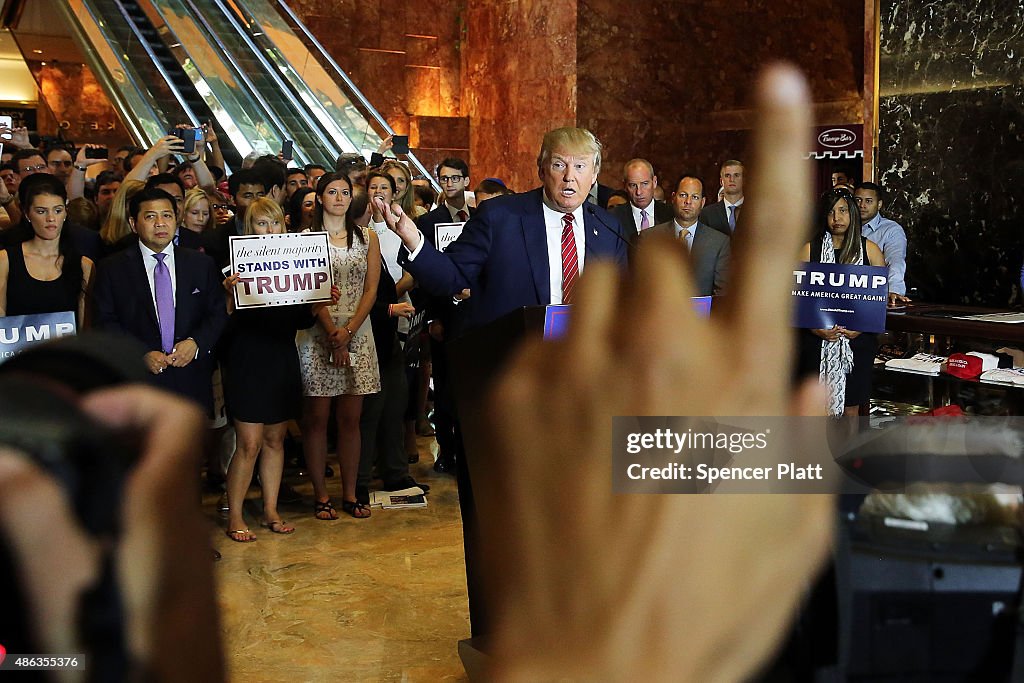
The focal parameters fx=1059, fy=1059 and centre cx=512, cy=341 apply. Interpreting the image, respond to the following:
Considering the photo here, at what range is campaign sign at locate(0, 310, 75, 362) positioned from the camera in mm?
3588

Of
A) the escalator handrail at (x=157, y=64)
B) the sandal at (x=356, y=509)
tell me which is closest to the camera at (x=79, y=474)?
the sandal at (x=356, y=509)

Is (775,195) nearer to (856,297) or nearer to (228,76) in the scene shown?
(856,297)

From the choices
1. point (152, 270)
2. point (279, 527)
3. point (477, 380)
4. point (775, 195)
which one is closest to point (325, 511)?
point (279, 527)

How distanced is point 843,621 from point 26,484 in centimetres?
67

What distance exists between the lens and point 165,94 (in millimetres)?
11445

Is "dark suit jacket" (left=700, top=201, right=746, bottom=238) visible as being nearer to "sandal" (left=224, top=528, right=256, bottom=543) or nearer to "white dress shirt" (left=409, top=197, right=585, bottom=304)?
"white dress shirt" (left=409, top=197, right=585, bottom=304)

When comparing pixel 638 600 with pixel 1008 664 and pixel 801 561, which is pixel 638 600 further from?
pixel 1008 664

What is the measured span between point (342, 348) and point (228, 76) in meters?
8.08

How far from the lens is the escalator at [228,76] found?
1146cm

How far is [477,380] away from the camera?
2092 millimetres

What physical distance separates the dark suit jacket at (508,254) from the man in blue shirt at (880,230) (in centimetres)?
388

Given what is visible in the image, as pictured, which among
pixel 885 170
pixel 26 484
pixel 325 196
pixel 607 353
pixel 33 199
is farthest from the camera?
pixel 885 170

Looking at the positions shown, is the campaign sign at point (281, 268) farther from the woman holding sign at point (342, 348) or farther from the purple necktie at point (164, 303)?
the purple necktie at point (164, 303)

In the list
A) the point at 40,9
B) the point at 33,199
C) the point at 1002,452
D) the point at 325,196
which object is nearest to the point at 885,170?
the point at 325,196
